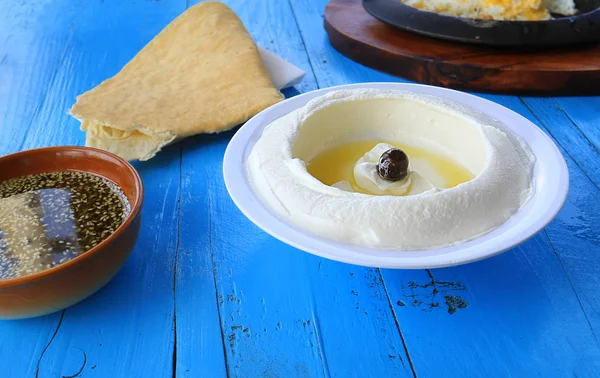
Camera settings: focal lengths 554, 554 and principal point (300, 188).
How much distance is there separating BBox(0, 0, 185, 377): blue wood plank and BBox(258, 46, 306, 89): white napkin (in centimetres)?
36

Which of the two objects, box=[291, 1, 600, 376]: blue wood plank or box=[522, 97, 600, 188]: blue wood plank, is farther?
box=[522, 97, 600, 188]: blue wood plank

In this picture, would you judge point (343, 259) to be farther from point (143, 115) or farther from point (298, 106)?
point (143, 115)

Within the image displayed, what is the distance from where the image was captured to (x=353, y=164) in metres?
1.04

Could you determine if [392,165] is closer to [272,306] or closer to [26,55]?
[272,306]

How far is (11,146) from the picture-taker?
1329 millimetres

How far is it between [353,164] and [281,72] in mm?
587

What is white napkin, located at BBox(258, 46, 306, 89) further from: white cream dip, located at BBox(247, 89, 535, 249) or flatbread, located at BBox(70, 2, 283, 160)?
white cream dip, located at BBox(247, 89, 535, 249)

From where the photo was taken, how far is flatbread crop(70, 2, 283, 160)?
4.16 ft

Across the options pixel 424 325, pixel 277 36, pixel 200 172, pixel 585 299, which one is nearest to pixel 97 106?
pixel 200 172

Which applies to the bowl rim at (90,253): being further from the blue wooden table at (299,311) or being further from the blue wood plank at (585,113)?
the blue wood plank at (585,113)

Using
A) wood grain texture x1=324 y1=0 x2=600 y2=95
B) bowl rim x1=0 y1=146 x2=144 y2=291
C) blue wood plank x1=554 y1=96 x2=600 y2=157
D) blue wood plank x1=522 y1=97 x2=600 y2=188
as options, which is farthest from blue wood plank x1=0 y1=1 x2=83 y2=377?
blue wood plank x1=554 y1=96 x2=600 y2=157

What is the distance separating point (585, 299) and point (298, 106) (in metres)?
0.63

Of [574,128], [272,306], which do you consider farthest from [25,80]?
[574,128]

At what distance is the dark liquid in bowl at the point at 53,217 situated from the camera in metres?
0.87
